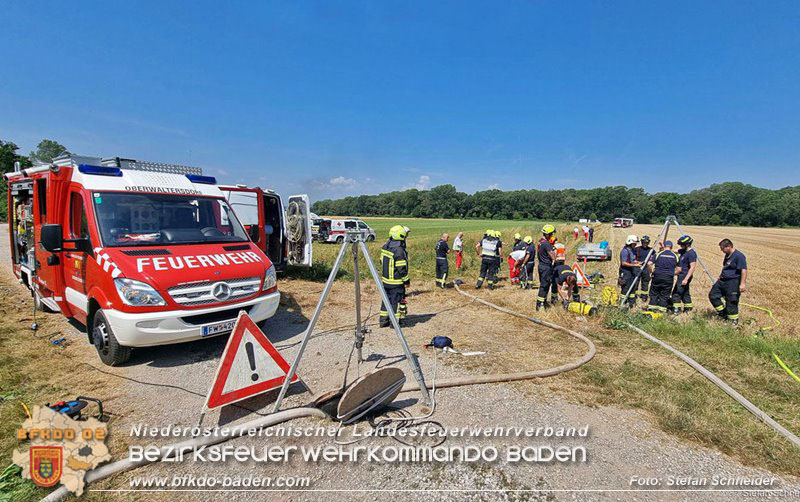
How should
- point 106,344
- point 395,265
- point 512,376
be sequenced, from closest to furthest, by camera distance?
point 512,376, point 106,344, point 395,265

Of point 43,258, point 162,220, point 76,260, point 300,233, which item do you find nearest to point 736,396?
point 162,220

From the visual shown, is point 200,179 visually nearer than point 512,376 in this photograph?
No

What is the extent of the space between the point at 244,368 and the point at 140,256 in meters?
2.32

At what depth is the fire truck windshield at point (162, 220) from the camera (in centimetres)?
494

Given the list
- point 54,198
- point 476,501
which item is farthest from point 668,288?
point 54,198

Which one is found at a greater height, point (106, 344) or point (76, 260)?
point (76, 260)

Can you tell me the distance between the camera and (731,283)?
7008mm

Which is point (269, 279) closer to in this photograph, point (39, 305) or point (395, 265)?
point (395, 265)

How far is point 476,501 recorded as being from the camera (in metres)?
2.59

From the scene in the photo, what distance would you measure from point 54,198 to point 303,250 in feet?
18.3

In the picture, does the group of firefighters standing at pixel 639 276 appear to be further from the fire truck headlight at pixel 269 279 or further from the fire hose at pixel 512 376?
the fire truck headlight at pixel 269 279

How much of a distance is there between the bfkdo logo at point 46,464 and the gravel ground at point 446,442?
0.40 m

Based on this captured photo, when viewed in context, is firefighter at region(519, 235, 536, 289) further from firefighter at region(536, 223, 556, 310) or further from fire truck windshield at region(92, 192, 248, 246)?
fire truck windshield at region(92, 192, 248, 246)

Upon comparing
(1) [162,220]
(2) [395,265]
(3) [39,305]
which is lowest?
(3) [39,305]
